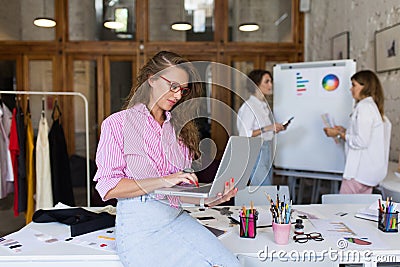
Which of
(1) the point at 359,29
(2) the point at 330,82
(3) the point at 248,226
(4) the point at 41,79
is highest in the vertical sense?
(1) the point at 359,29

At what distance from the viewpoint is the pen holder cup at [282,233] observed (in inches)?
72.1

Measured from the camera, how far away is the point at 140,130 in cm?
159

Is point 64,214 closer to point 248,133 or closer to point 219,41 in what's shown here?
point 248,133

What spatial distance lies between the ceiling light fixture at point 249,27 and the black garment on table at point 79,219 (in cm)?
450

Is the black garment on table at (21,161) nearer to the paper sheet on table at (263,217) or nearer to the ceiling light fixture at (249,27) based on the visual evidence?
the paper sheet on table at (263,217)

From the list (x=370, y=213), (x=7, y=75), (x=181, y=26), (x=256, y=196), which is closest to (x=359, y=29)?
(x=181, y=26)

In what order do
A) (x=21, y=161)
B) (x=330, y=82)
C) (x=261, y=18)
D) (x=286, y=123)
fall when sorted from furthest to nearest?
(x=261, y=18) → (x=286, y=123) → (x=330, y=82) → (x=21, y=161)

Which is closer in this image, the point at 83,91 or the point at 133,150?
the point at 133,150

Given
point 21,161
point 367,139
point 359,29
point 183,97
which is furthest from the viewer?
point 359,29

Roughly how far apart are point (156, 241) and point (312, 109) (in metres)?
3.24

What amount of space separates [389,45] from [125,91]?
352 centimetres

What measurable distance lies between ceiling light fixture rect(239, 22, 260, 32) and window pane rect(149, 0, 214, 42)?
414 millimetres

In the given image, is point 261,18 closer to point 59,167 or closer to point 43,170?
point 59,167

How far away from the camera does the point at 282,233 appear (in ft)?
6.01
